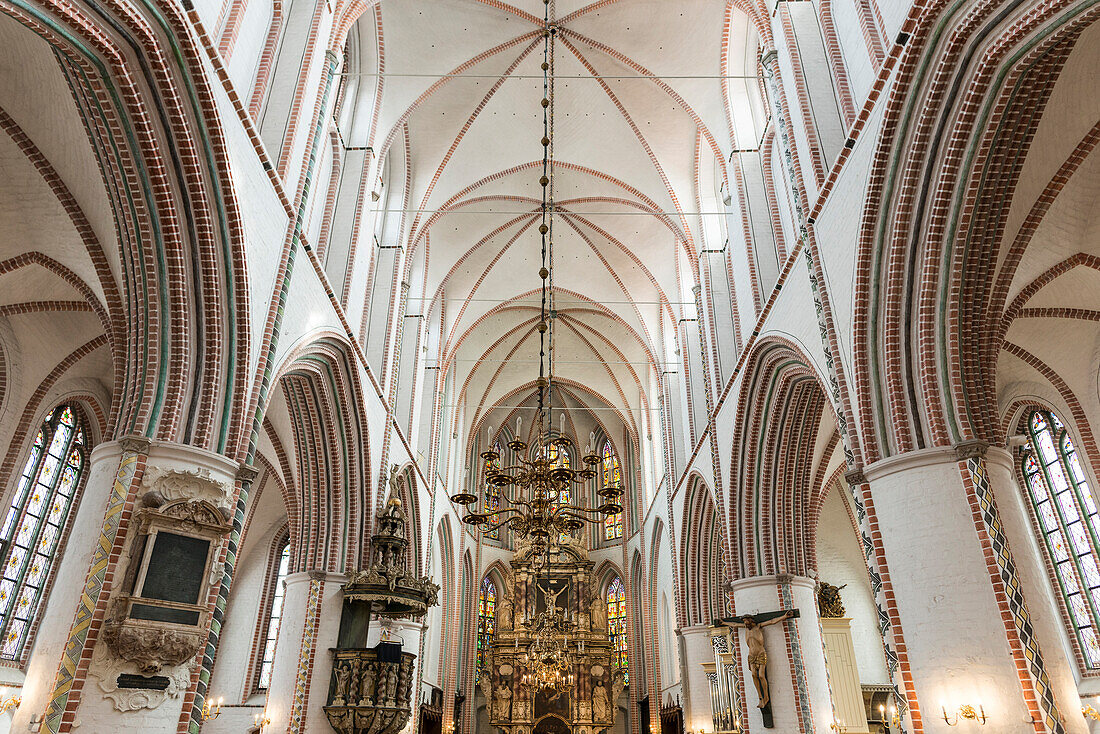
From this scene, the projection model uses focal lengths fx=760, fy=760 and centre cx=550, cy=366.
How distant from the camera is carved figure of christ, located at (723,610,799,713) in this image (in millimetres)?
12203

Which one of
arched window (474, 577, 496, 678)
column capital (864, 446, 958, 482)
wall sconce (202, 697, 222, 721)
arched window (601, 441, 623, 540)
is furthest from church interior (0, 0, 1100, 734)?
arched window (601, 441, 623, 540)

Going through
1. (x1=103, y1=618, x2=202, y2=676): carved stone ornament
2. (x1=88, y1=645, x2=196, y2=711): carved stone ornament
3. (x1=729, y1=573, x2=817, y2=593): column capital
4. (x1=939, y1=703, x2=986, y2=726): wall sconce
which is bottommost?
(x1=939, y1=703, x2=986, y2=726): wall sconce

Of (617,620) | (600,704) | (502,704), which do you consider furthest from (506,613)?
(600,704)

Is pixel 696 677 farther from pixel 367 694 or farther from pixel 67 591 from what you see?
pixel 67 591

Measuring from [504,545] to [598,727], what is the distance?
7.23m

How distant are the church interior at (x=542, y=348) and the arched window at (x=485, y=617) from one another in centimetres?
123

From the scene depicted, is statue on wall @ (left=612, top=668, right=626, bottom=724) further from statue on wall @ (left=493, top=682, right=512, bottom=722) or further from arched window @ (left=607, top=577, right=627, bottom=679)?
statue on wall @ (left=493, top=682, right=512, bottom=722)

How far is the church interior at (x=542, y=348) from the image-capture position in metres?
7.09

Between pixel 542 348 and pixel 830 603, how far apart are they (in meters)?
10.0

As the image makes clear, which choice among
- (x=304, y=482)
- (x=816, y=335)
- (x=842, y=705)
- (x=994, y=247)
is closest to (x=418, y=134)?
(x=304, y=482)

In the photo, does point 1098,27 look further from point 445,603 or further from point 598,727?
point 598,727

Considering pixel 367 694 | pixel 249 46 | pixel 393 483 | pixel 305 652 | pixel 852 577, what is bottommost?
pixel 367 694

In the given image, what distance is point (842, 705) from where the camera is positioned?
57.1 feet

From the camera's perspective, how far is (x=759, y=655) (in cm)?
1236
